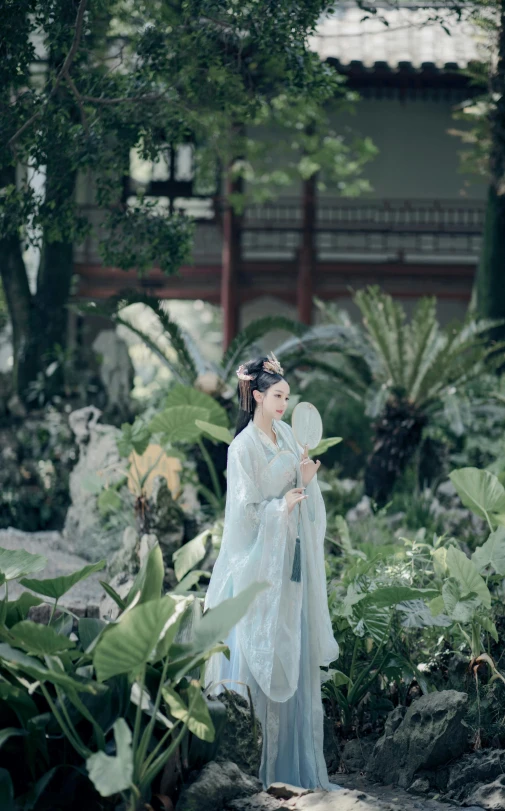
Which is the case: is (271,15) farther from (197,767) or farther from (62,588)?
(197,767)

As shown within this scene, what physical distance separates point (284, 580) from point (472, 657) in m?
1.20

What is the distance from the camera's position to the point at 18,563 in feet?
14.4

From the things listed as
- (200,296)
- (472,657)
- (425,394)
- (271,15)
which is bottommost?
(472,657)

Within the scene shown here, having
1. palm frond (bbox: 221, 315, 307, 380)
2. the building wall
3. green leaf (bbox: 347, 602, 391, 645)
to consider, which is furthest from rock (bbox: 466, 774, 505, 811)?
the building wall

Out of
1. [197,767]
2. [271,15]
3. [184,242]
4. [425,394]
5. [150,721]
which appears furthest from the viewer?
[425,394]

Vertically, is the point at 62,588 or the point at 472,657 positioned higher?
the point at 62,588

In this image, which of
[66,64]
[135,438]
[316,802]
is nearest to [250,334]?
[135,438]

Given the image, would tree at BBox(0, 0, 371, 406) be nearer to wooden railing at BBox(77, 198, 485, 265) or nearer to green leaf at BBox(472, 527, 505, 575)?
green leaf at BBox(472, 527, 505, 575)

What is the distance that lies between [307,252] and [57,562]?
785 centimetres

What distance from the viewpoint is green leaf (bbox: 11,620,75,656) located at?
3619mm

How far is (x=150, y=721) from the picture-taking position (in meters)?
3.70

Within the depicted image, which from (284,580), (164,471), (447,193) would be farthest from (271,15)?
(447,193)

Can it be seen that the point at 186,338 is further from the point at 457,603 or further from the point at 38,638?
the point at 38,638

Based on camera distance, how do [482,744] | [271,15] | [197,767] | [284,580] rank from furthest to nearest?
1. [271,15]
2. [482,744]
3. [284,580]
4. [197,767]
